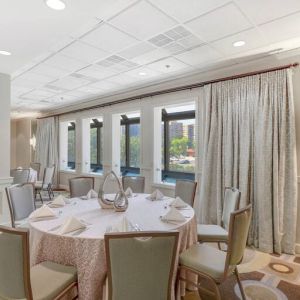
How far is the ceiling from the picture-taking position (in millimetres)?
2166

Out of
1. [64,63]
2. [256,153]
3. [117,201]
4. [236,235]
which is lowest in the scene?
[236,235]

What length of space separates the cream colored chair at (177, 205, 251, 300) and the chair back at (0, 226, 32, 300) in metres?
1.15

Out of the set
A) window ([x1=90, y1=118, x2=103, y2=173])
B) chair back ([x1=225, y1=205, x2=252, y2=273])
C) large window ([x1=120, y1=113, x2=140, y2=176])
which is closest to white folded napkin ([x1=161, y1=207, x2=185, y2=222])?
chair back ([x1=225, y1=205, x2=252, y2=273])

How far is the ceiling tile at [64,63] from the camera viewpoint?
11.5 ft

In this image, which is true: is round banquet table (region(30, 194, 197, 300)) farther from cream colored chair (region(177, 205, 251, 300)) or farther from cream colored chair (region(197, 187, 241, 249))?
cream colored chair (region(197, 187, 241, 249))

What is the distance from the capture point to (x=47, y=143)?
797cm

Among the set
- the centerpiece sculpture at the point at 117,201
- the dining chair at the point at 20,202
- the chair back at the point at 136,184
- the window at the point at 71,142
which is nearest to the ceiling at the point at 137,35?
the centerpiece sculpture at the point at 117,201

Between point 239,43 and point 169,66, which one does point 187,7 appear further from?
point 169,66

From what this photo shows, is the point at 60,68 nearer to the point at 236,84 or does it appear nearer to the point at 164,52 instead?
the point at 164,52

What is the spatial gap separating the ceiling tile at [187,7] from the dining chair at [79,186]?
2519 millimetres

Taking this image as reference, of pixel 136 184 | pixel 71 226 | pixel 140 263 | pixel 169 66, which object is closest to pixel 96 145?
pixel 136 184

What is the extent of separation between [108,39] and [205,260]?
2603 millimetres

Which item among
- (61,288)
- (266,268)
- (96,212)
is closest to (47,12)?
(96,212)

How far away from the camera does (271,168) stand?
3.23m
